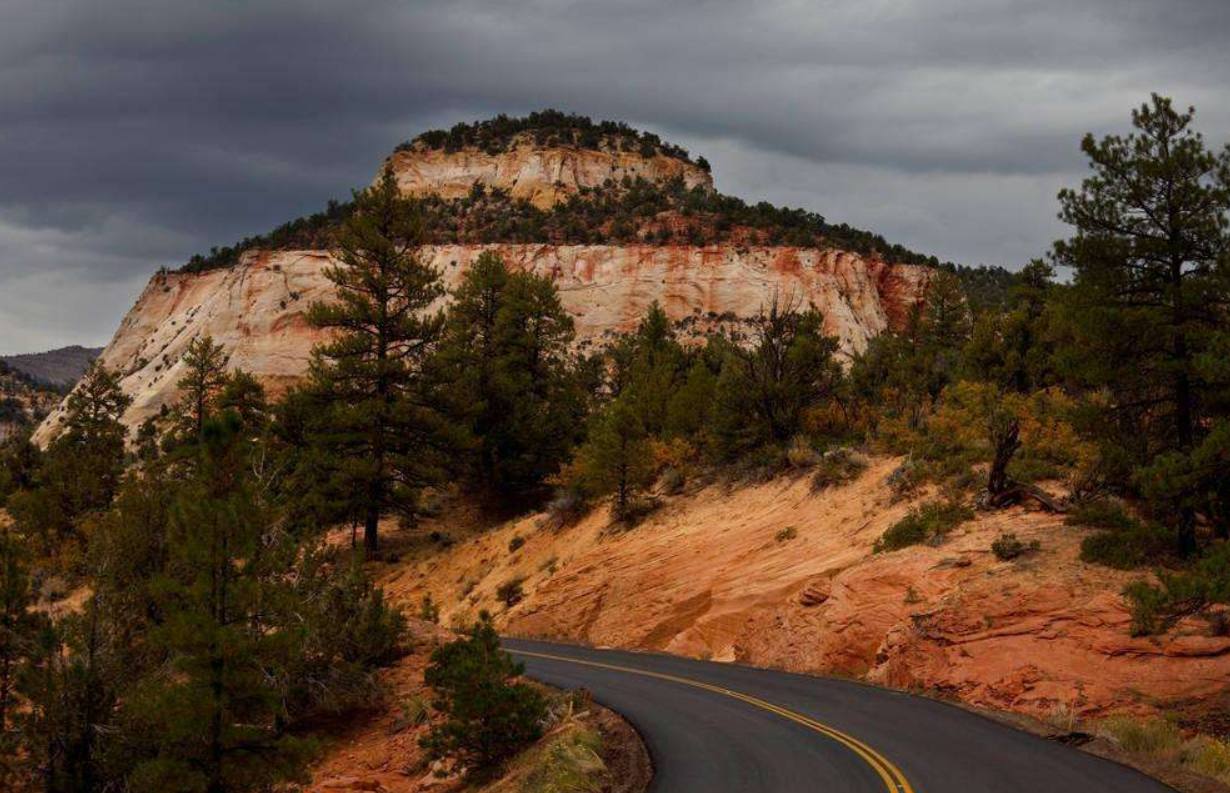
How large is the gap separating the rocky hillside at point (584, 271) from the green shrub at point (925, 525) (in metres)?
50.8

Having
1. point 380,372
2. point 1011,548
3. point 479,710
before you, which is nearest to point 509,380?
point 380,372

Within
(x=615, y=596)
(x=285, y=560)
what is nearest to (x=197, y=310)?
(x=615, y=596)

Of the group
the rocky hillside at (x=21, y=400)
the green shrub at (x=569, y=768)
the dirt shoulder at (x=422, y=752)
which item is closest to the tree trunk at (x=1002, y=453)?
the dirt shoulder at (x=422, y=752)

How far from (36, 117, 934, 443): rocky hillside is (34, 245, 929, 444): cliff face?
0.12 metres

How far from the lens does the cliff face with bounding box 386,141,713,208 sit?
10412cm

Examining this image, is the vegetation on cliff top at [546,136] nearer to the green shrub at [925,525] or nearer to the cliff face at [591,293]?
the cliff face at [591,293]

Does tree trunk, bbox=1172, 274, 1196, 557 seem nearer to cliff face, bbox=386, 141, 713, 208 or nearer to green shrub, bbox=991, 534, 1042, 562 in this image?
green shrub, bbox=991, 534, 1042, 562

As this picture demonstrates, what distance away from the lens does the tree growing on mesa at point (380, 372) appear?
1474 inches

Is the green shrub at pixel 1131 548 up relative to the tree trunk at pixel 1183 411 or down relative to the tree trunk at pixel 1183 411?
down

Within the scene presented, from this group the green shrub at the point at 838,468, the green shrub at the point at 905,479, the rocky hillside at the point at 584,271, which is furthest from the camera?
the rocky hillside at the point at 584,271

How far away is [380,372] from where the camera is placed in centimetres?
3784

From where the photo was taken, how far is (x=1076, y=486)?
842 inches

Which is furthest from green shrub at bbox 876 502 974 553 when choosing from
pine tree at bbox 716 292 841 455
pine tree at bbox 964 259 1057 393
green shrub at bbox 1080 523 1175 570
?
pine tree at bbox 964 259 1057 393

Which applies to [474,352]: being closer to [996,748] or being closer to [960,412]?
[960,412]
